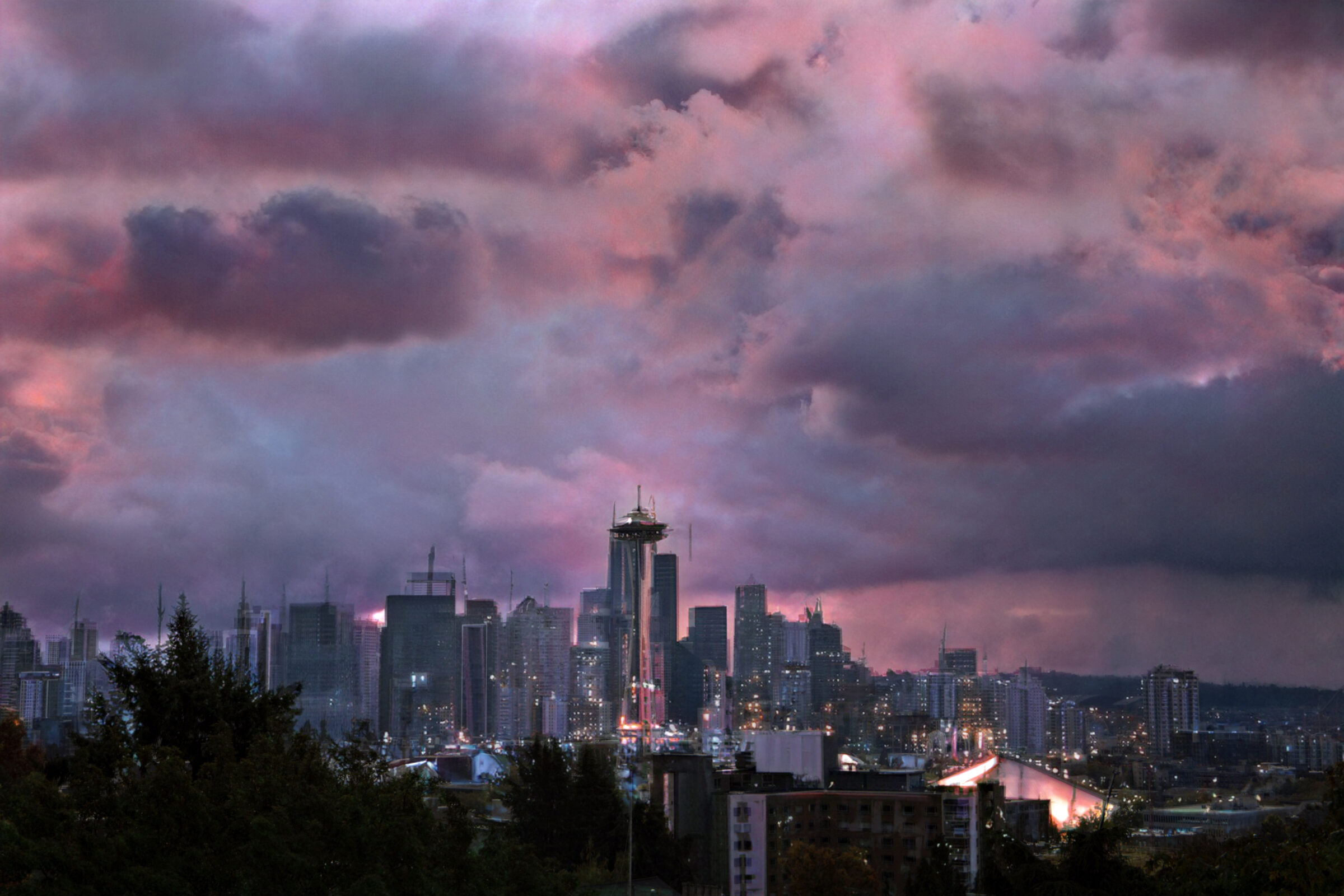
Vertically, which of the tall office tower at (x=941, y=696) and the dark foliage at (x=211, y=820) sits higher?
the dark foliage at (x=211, y=820)

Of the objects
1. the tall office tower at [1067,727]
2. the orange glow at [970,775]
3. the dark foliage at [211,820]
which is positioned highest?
the dark foliage at [211,820]

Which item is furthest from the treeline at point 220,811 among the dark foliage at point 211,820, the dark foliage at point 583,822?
the dark foliage at point 583,822

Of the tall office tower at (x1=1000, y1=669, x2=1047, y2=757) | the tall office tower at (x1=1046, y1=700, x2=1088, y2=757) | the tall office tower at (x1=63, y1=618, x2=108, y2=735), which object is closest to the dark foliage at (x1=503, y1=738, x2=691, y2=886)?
the tall office tower at (x1=63, y1=618, x2=108, y2=735)

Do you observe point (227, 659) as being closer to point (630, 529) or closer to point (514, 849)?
point (514, 849)

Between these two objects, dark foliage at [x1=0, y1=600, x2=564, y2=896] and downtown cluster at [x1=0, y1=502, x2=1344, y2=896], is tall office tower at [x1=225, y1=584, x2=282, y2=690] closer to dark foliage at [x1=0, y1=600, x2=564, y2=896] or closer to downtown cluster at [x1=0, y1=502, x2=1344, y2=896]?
downtown cluster at [x1=0, y1=502, x2=1344, y2=896]

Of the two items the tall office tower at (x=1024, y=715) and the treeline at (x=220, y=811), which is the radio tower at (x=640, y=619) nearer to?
the tall office tower at (x=1024, y=715)

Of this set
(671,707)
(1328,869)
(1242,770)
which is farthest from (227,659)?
(671,707)
